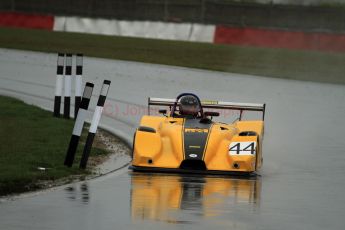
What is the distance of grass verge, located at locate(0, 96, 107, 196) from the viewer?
490 inches

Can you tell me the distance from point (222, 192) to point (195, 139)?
209 centimetres

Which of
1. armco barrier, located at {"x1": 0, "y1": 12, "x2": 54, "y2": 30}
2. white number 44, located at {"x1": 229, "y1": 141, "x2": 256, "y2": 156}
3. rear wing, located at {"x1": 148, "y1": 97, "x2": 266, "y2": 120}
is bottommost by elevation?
white number 44, located at {"x1": 229, "y1": 141, "x2": 256, "y2": 156}

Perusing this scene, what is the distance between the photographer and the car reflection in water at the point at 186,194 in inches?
432

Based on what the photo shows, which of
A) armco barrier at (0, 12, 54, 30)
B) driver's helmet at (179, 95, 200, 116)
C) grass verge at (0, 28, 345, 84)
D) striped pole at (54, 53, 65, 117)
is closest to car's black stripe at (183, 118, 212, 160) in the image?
driver's helmet at (179, 95, 200, 116)

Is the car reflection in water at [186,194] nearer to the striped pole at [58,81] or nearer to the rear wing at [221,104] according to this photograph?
the rear wing at [221,104]

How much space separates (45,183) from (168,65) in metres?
21.1

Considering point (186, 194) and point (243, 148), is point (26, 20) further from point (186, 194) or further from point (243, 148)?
point (186, 194)

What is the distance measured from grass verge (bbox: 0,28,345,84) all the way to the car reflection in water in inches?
747

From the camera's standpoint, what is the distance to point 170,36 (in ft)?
138

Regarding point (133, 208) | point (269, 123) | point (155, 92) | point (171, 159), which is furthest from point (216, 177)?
point (155, 92)

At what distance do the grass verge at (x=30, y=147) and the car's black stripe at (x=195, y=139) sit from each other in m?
1.46

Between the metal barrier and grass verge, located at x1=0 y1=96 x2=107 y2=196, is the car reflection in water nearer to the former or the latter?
grass verge, located at x1=0 y1=96 x2=107 y2=196

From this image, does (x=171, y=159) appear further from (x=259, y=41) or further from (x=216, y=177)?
(x=259, y=41)

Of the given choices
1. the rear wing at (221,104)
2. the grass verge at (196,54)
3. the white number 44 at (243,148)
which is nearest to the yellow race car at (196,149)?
the white number 44 at (243,148)
